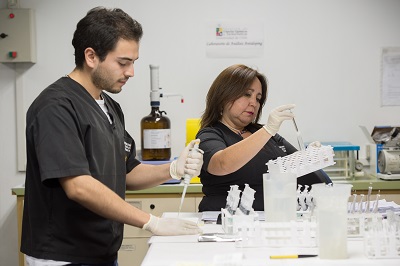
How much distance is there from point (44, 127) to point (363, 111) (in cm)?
246

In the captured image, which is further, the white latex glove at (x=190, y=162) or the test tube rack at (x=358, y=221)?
the white latex glove at (x=190, y=162)

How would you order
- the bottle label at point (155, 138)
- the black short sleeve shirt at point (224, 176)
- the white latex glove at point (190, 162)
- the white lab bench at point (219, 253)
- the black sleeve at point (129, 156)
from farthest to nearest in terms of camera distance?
the bottle label at point (155, 138)
the black short sleeve shirt at point (224, 176)
the black sleeve at point (129, 156)
the white latex glove at point (190, 162)
the white lab bench at point (219, 253)

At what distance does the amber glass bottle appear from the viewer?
3.44 m

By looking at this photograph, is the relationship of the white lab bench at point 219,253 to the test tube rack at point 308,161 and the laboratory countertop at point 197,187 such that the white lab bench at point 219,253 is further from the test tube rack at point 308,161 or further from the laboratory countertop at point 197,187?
the laboratory countertop at point 197,187

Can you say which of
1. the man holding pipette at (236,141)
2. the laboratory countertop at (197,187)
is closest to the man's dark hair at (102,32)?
the man holding pipette at (236,141)

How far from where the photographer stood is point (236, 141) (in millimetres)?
2617

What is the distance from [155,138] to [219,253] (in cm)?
172

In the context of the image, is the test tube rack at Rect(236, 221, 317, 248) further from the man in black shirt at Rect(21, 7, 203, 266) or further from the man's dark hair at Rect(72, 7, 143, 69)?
the man's dark hair at Rect(72, 7, 143, 69)

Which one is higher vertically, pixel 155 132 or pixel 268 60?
pixel 268 60

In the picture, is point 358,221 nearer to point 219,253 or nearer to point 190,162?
point 219,253

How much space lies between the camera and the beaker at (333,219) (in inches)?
65.5

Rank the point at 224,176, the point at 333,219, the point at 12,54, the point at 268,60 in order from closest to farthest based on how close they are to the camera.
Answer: the point at 333,219 < the point at 224,176 < the point at 12,54 < the point at 268,60

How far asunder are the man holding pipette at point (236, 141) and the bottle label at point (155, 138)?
0.75 metres

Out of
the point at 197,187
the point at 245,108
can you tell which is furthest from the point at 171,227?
the point at 197,187
